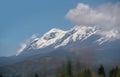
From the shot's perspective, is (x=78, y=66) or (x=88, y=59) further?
(x=88, y=59)

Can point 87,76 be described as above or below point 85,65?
below

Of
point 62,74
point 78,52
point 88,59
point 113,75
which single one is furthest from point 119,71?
point 78,52

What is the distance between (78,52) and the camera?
182 metres

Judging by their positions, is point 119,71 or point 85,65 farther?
point 85,65

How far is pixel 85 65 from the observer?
550ft

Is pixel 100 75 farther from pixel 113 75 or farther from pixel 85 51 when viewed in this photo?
pixel 85 51

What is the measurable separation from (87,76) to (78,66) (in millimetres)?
5585

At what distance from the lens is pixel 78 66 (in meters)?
142

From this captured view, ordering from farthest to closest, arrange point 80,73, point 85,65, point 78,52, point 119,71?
point 78,52 → point 85,65 → point 80,73 → point 119,71

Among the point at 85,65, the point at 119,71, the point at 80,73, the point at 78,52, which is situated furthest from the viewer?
the point at 78,52

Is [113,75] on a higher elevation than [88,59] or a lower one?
lower

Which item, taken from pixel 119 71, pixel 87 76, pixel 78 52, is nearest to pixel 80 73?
pixel 87 76

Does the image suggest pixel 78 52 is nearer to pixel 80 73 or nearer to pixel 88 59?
pixel 88 59

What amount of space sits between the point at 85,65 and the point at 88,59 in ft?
15.1
